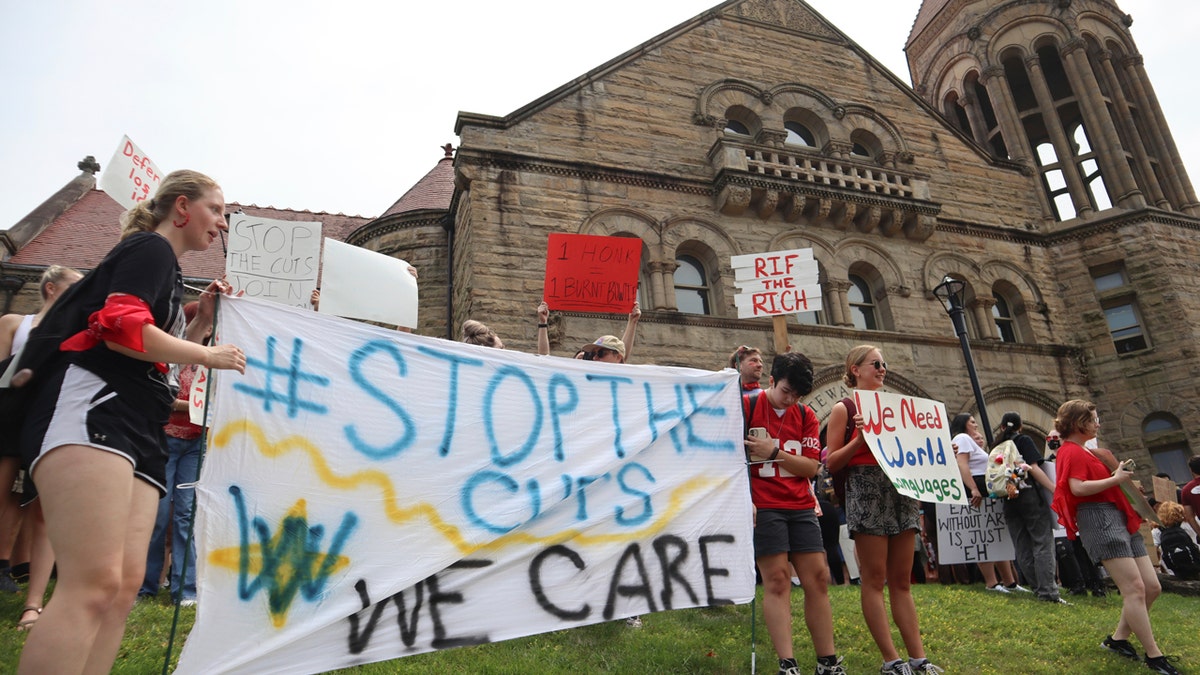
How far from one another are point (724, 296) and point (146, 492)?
1172 centimetres

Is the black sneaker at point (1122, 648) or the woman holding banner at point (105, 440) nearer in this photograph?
the woman holding banner at point (105, 440)

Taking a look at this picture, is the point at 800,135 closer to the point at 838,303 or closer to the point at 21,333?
the point at 838,303

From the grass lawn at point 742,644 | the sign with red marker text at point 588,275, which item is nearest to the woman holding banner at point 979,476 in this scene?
the grass lawn at point 742,644

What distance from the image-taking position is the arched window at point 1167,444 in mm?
15758

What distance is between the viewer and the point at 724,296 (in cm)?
1366

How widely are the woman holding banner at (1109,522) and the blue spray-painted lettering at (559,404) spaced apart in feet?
12.3

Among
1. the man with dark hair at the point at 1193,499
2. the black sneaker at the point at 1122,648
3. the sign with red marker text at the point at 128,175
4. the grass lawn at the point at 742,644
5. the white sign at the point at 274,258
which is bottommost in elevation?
the black sneaker at the point at 1122,648

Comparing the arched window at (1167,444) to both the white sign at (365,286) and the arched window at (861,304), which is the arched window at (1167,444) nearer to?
the arched window at (861,304)

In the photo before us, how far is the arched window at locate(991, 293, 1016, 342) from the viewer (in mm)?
16688

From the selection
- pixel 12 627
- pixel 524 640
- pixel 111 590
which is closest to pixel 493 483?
pixel 524 640

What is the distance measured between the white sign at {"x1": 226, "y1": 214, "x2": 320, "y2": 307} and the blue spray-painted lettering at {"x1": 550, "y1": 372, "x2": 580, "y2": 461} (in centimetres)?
329

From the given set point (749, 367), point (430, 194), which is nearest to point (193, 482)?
point (749, 367)

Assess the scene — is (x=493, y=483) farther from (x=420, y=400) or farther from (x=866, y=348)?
(x=866, y=348)

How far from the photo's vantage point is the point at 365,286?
6441mm
